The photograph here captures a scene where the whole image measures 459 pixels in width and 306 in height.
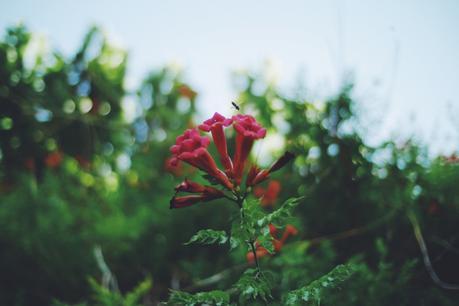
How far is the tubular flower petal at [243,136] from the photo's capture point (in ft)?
5.90

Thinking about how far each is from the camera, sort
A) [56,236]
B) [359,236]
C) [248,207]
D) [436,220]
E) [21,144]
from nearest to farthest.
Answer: [248,207]
[436,220]
[359,236]
[56,236]
[21,144]

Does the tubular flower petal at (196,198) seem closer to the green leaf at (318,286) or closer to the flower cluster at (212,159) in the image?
the flower cluster at (212,159)

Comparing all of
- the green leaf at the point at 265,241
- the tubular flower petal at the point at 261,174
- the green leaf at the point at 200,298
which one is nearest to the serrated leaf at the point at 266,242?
the green leaf at the point at 265,241

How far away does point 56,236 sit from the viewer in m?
4.04

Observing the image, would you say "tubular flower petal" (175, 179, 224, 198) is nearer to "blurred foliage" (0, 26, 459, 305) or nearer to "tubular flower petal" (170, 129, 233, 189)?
"tubular flower petal" (170, 129, 233, 189)

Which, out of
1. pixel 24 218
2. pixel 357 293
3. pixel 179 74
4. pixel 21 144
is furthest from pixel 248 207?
pixel 179 74

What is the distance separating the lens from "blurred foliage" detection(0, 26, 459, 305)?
123 inches

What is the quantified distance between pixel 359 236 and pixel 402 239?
1.49 ft

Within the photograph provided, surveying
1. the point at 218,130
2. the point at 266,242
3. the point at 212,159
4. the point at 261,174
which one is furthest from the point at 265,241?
the point at 218,130

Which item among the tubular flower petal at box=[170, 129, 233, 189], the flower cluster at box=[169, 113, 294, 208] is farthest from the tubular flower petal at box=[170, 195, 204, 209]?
the tubular flower petal at box=[170, 129, 233, 189]

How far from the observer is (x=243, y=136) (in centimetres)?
184

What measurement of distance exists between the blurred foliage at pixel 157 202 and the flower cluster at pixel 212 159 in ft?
1.80

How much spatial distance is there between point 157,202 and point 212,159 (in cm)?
310

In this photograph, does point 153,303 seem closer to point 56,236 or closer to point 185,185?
point 56,236
